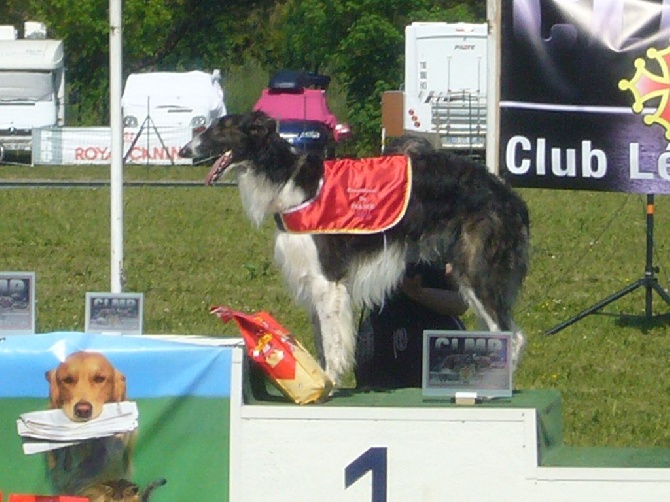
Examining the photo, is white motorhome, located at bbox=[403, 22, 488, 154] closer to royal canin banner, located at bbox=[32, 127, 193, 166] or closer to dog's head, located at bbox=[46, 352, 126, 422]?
royal canin banner, located at bbox=[32, 127, 193, 166]

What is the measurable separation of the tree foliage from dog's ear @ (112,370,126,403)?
2280 cm

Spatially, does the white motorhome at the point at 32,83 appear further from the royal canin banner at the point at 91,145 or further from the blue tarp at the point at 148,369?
the blue tarp at the point at 148,369

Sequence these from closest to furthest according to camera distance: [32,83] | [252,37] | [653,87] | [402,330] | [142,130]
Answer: [402,330], [653,87], [142,130], [32,83], [252,37]

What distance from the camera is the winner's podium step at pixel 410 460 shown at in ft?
14.5

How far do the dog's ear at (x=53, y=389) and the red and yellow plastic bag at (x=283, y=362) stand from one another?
2.29 ft

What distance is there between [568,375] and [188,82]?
21236 millimetres

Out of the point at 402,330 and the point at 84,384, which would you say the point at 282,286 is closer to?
the point at 402,330

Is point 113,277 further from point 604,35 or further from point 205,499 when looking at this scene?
point 604,35

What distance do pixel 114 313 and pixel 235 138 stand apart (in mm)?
1304

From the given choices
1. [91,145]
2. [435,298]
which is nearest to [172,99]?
[91,145]

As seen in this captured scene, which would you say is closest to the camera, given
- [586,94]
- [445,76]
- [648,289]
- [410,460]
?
[410,460]

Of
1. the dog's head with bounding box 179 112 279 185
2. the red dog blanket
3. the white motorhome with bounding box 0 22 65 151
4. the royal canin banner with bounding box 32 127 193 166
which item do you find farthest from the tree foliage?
the red dog blanket

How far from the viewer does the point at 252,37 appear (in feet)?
121

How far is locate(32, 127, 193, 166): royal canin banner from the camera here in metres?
26.4
